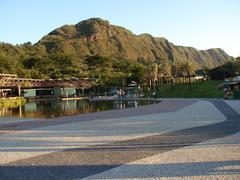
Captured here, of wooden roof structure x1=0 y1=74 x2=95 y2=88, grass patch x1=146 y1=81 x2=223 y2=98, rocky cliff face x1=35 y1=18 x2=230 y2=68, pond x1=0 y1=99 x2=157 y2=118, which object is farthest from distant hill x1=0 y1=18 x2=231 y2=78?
pond x1=0 y1=99 x2=157 y2=118

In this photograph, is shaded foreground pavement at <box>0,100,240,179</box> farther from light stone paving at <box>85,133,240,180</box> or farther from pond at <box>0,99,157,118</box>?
pond at <box>0,99,157,118</box>

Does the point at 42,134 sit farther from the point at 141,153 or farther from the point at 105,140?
the point at 141,153

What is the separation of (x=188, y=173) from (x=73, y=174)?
1.83 m

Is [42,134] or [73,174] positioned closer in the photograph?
[73,174]

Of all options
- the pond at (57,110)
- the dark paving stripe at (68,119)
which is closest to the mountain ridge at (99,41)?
the pond at (57,110)

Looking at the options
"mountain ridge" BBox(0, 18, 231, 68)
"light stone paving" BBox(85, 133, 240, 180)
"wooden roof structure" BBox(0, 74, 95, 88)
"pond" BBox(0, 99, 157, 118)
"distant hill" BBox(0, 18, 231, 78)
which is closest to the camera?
"light stone paving" BBox(85, 133, 240, 180)

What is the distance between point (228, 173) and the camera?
18.6 ft

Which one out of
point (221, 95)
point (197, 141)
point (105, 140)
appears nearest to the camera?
point (197, 141)

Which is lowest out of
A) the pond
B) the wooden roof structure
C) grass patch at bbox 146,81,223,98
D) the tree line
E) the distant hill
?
the pond

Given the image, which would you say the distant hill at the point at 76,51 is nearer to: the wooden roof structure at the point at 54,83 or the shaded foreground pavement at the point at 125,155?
the wooden roof structure at the point at 54,83

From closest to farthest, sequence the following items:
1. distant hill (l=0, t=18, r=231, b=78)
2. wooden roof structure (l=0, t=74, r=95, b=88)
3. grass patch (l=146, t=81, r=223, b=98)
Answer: grass patch (l=146, t=81, r=223, b=98)
wooden roof structure (l=0, t=74, r=95, b=88)
distant hill (l=0, t=18, r=231, b=78)

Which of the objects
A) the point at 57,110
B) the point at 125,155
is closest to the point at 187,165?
the point at 125,155

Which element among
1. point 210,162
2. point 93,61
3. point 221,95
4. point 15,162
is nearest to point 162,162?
point 210,162

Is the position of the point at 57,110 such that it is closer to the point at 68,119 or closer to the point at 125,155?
the point at 68,119
